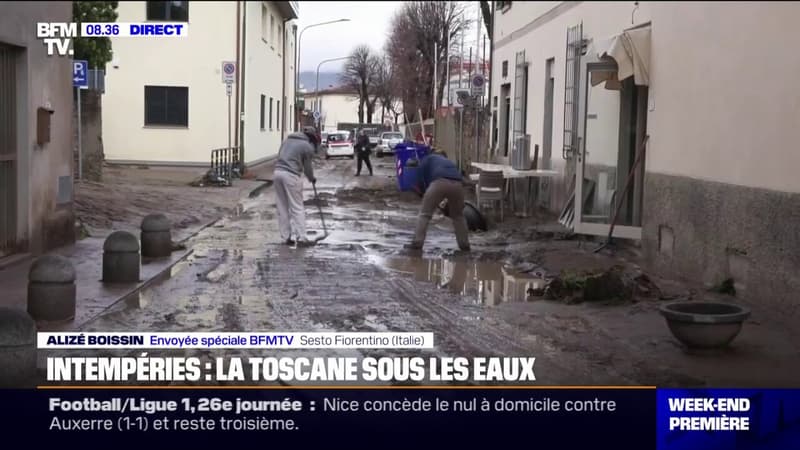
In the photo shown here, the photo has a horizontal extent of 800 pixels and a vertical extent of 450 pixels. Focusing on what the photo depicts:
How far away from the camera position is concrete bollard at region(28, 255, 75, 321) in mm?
7395

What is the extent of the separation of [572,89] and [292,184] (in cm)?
458

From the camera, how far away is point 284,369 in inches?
247

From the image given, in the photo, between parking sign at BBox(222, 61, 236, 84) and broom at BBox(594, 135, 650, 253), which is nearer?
broom at BBox(594, 135, 650, 253)

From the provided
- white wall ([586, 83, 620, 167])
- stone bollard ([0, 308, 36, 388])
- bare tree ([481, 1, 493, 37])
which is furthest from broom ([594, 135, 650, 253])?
bare tree ([481, 1, 493, 37])

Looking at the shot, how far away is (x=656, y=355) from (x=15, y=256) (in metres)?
6.90

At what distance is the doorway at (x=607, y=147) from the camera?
494 inches

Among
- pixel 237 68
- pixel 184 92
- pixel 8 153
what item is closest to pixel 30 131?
pixel 8 153

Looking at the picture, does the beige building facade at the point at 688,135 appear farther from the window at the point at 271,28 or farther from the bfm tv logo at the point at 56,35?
the window at the point at 271,28

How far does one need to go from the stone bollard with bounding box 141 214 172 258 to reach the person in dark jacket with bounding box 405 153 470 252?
3306 millimetres

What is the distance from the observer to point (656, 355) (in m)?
6.94

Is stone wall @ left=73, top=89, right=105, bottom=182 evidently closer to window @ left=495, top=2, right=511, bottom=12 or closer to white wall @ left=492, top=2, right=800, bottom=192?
window @ left=495, top=2, right=511, bottom=12
